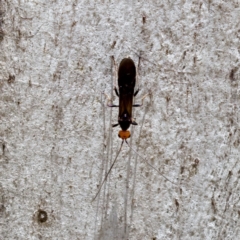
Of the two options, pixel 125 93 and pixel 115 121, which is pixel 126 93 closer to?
pixel 125 93

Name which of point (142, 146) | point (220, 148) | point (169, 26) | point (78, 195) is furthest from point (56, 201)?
point (169, 26)

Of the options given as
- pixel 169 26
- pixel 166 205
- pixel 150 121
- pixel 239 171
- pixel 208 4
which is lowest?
pixel 166 205

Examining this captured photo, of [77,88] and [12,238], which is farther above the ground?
[77,88]

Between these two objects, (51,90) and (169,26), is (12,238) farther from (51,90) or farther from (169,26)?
(169,26)

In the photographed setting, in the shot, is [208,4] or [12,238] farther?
[12,238]

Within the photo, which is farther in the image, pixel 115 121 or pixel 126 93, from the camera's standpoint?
pixel 115 121

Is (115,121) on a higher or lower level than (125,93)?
lower

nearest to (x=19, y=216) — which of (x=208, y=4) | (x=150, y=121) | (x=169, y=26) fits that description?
(x=150, y=121)

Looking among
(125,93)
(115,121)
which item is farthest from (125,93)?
(115,121)
